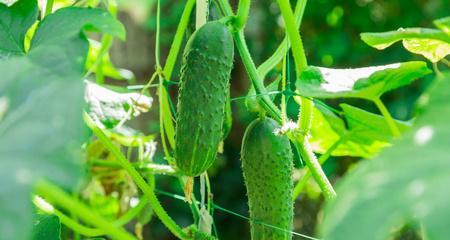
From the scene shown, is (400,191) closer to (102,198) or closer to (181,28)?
(181,28)

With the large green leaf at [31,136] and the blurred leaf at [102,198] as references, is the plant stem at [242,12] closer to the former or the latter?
the large green leaf at [31,136]

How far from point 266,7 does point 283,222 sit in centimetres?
302

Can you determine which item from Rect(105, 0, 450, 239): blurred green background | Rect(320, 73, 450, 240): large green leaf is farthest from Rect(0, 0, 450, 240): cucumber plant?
Rect(105, 0, 450, 239): blurred green background

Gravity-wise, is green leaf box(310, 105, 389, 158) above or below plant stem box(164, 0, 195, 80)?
below

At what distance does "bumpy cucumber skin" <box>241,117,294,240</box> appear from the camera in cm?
113

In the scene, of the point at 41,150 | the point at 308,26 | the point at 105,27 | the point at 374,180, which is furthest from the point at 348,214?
the point at 308,26

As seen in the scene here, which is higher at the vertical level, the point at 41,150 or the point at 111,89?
the point at 41,150

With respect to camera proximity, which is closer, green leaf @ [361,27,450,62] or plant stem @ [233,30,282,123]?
green leaf @ [361,27,450,62]

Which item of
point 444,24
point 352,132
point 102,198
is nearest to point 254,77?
point 444,24

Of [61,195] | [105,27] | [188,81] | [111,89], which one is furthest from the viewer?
[111,89]

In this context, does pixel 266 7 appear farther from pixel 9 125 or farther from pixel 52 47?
pixel 9 125

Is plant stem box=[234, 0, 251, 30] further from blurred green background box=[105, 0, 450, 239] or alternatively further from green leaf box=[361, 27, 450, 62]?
blurred green background box=[105, 0, 450, 239]

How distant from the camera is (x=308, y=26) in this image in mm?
4062

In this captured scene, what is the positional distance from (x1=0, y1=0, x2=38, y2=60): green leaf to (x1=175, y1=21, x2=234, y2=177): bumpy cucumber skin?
0.70ft
